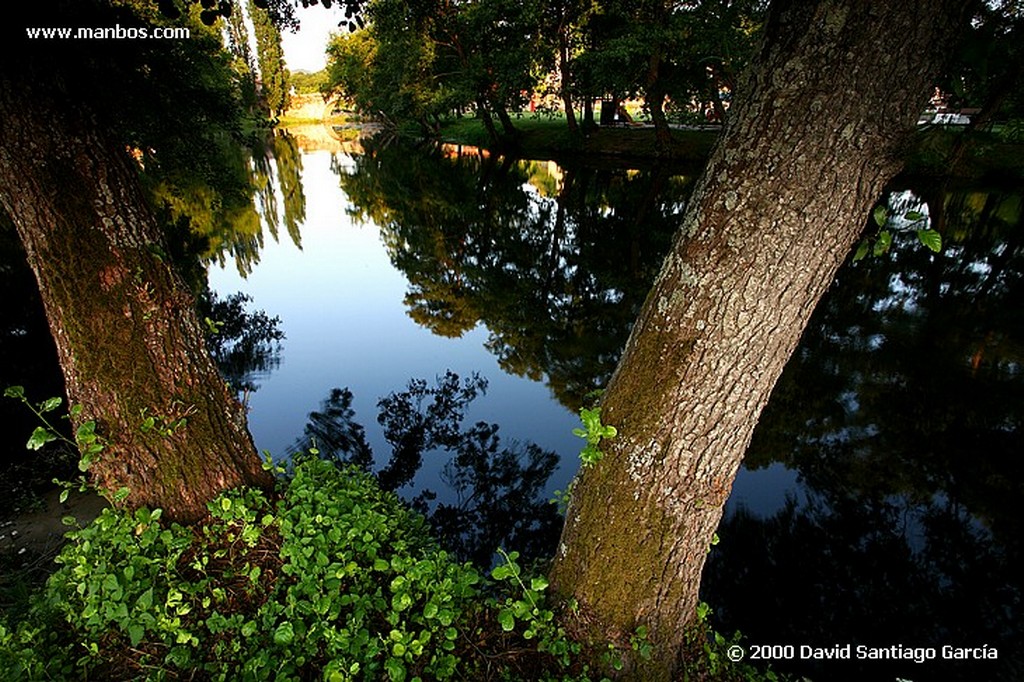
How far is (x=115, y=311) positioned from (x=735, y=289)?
3.49 m

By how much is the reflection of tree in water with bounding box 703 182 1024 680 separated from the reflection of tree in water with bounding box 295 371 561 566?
205 cm

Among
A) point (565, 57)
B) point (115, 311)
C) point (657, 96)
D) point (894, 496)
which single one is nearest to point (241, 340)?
point (115, 311)

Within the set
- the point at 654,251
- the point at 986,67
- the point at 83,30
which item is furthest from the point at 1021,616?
the point at 654,251

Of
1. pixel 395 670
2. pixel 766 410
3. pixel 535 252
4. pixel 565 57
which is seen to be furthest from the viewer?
pixel 565 57

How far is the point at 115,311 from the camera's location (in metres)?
3.06

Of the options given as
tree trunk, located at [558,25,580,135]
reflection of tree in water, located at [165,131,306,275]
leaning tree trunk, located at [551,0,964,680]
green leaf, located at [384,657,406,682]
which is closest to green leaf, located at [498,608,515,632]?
leaning tree trunk, located at [551,0,964,680]

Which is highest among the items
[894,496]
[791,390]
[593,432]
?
[593,432]

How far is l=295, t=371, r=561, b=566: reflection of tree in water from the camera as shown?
18.2 feet

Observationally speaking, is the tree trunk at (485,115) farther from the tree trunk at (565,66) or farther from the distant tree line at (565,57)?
the tree trunk at (565,66)

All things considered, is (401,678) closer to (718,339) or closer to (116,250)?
(718,339)

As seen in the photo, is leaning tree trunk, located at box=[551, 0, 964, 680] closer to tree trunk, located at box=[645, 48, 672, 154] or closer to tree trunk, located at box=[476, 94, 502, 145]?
tree trunk, located at box=[645, 48, 672, 154]

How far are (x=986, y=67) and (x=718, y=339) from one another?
1.25m

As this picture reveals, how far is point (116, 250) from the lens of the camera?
2998mm

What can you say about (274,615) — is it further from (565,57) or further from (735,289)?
(565,57)
